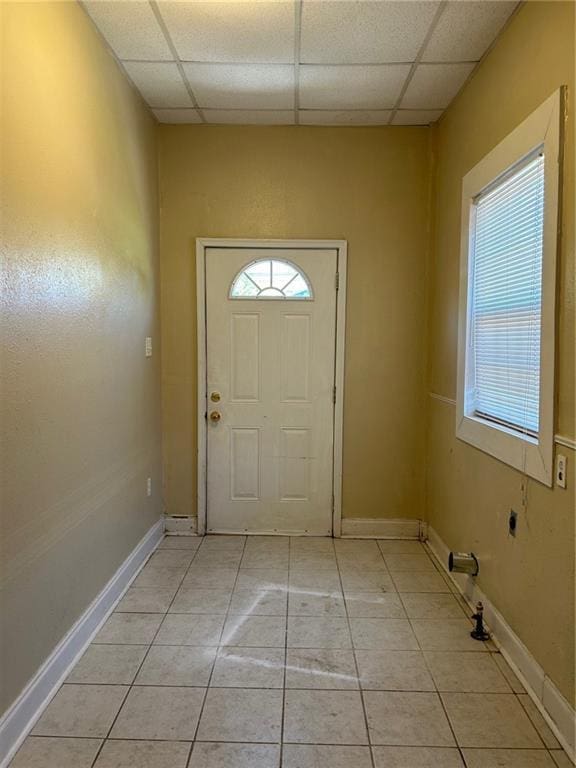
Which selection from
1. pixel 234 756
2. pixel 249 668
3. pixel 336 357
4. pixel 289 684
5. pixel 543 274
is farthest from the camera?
pixel 336 357

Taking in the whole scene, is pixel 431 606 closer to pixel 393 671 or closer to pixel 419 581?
pixel 419 581

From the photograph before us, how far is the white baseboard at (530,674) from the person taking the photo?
1.70 m

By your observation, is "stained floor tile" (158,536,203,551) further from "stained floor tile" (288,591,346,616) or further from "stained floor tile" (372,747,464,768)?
"stained floor tile" (372,747,464,768)

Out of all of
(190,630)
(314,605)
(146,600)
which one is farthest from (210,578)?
(314,605)

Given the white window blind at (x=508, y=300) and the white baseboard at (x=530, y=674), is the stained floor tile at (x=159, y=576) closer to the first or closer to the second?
the white baseboard at (x=530, y=674)

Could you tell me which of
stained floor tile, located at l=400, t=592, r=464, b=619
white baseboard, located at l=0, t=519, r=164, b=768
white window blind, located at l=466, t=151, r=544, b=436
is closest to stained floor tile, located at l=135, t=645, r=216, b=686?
white baseboard, located at l=0, t=519, r=164, b=768

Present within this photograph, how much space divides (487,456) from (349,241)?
5.80 feet

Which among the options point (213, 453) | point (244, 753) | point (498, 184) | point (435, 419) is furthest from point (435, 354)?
point (244, 753)

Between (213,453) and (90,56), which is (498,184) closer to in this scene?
(90,56)

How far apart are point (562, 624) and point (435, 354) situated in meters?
1.91

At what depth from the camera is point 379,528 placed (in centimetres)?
359

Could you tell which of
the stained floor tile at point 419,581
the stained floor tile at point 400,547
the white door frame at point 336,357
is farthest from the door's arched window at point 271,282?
the stained floor tile at point 419,581

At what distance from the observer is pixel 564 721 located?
171cm

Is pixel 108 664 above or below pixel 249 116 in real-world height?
below
